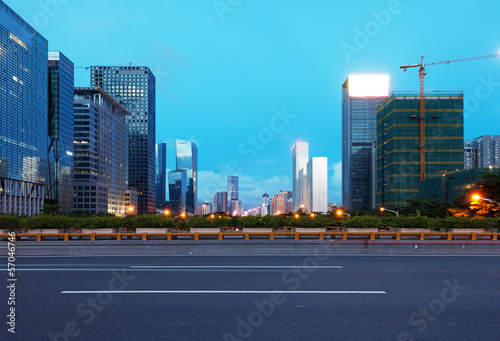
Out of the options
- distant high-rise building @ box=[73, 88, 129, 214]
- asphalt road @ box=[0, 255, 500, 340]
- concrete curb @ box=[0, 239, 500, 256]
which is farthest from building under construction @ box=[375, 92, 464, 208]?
distant high-rise building @ box=[73, 88, 129, 214]

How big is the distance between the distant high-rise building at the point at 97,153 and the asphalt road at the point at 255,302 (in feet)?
500

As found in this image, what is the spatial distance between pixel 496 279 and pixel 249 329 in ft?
31.3

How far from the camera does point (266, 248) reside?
1838 cm

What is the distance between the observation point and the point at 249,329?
21.8ft

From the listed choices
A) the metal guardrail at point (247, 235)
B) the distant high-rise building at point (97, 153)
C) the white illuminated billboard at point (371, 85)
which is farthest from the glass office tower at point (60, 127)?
the white illuminated billboard at point (371, 85)

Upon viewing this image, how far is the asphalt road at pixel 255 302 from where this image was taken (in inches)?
257

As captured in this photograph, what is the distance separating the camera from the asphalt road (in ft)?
21.4

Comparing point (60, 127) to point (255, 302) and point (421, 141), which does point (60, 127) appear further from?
point (255, 302)

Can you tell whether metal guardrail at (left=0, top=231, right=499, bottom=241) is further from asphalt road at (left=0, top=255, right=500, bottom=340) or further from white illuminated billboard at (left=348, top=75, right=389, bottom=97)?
white illuminated billboard at (left=348, top=75, right=389, bottom=97)

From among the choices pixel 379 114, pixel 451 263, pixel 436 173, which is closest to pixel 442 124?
pixel 436 173

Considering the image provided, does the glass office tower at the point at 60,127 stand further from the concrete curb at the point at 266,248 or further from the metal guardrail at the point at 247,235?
the concrete curb at the point at 266,248

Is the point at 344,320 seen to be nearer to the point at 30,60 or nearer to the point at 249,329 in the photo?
the point at 249,329

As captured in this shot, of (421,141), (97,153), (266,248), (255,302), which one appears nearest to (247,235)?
(266,248)

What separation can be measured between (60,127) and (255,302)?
495ft
